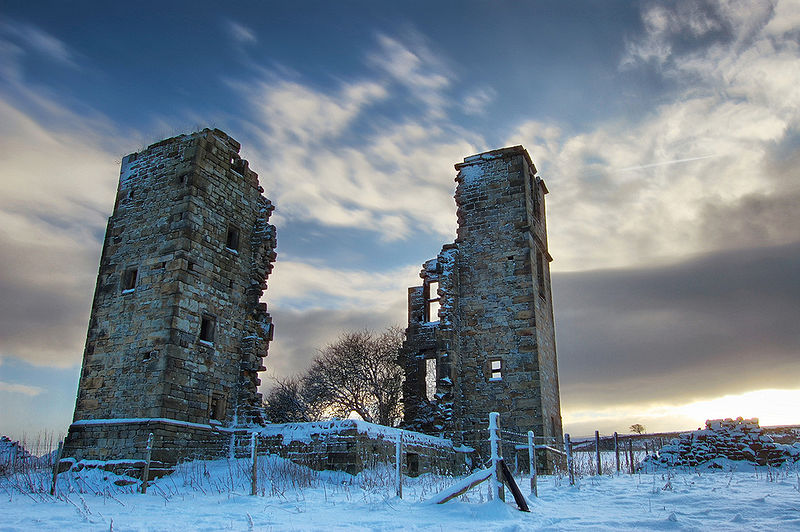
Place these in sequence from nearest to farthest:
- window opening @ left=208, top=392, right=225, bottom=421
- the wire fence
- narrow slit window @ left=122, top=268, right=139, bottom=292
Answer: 1. the wire fence
2. window opening @ left=208, top=392, right=225, bottom=421
3. narrow slit window @ left=122, top=268, right=139, bottom=292

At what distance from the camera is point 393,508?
8.87 meters

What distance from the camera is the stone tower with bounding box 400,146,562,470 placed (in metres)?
19.4

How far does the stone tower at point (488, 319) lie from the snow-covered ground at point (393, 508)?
597 centimetres

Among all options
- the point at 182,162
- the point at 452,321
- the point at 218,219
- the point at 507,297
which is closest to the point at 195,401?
the point at 218,219

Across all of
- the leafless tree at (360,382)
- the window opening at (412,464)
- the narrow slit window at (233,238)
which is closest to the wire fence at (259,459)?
the window opening at (412,464)

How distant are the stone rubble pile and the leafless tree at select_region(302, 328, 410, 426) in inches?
619

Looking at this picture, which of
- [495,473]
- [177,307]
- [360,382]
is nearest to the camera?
[495,473]

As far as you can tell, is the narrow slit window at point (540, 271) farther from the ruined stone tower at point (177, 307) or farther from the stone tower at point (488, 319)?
the ruined stone tower at point (177, 307)

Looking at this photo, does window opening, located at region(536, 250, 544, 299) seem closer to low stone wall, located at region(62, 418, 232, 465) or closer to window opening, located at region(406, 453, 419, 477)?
window opening, located at region(406, 453, 419, 477)

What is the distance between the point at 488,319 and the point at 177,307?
9.88m

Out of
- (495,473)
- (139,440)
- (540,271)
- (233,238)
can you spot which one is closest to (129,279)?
(233,238)

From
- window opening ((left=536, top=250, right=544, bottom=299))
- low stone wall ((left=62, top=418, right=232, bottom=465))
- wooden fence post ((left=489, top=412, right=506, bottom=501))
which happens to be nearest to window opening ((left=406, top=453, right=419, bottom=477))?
low stone wall ((left=62, top=418, right=232, bottom=465))

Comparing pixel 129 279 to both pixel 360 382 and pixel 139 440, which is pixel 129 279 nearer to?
pixel 139 440

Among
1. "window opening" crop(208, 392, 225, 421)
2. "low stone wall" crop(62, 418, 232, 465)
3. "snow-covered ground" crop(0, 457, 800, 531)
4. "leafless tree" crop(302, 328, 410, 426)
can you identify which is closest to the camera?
"snow-covered ground" crop(0, 457, 800, 531)
